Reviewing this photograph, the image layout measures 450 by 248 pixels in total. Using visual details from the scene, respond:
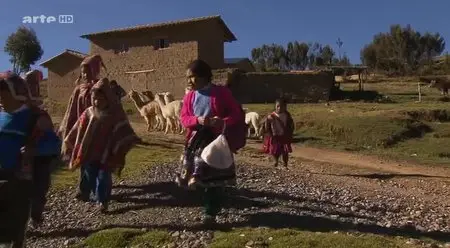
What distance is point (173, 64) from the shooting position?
33.2 m

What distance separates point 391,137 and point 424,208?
35.5ft

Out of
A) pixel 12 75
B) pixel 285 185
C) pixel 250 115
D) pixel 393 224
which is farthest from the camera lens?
pixel 250 115

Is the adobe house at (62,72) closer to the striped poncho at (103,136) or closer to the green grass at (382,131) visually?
the green grass at (382,131)

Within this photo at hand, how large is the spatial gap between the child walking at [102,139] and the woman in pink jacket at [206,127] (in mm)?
1135

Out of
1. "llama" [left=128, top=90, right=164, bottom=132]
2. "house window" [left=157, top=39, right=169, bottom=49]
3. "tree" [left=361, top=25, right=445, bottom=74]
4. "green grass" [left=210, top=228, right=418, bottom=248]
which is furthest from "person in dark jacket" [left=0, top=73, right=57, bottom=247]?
"tree" [left=361, top=25, right=445, bottom=74]

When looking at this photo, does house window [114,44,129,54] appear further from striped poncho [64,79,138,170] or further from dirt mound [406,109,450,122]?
striped poncho [64,79,138,170]

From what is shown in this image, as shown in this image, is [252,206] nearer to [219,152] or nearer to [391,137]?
[219,152]

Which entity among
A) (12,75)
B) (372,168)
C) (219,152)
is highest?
(12,75)

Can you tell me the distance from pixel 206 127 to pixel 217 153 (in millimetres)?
336

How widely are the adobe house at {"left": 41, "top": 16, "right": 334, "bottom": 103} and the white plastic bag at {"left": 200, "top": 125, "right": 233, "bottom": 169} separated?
23.5 meters

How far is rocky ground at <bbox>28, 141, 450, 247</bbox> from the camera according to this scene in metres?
5.98

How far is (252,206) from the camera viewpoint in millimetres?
6891

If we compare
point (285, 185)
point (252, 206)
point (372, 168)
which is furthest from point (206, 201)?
point (372, 168)

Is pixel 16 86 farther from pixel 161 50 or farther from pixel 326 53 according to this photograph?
pixel 326 53
